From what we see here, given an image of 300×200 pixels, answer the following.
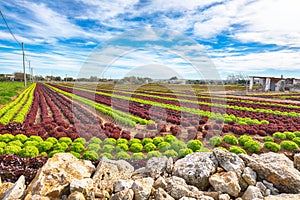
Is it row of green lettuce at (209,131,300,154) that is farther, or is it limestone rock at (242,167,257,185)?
row of green lettuce at (209,131,300,154)

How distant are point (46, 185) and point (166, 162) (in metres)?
2.18

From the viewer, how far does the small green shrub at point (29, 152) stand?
6.18 meters

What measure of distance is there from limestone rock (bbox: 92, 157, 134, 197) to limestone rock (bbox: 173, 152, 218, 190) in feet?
3.18

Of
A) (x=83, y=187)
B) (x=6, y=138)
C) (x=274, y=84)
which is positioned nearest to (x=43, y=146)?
(x=6, y=138)

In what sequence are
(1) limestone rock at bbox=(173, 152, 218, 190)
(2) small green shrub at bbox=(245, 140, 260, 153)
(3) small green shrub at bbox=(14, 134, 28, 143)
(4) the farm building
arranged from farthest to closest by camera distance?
(4) the farm building, (3) small green shrub at bbox=(14, 134, 28, 143), (2) small green shrub at bbox=(245, 140, 260, 153), (1) limestone rock at bbox=(173, 152, 218, 190)

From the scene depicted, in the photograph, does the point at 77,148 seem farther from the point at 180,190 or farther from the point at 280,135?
the point at 280,135

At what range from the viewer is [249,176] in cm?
381

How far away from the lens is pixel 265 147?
7.57 m

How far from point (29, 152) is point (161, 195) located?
4502 mm

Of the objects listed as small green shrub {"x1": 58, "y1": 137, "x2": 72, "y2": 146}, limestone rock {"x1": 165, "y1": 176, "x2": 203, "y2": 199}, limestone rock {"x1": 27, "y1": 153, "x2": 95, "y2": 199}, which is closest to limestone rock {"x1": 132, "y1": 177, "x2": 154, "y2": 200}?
limestone rock {"x1": 165, "y1": 176, "x2": 203, "y2": 199}

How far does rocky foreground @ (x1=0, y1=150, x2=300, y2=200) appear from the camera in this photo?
349cm

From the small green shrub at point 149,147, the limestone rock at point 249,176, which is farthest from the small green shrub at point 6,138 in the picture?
the limestone rock at point 249,176

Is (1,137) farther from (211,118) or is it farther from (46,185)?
(211,118)

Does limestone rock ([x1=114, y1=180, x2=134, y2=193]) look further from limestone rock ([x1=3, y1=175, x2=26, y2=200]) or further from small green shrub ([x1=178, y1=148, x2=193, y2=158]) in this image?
small green shrub ([x1=178, y1=148, x2=193, y2=158])
